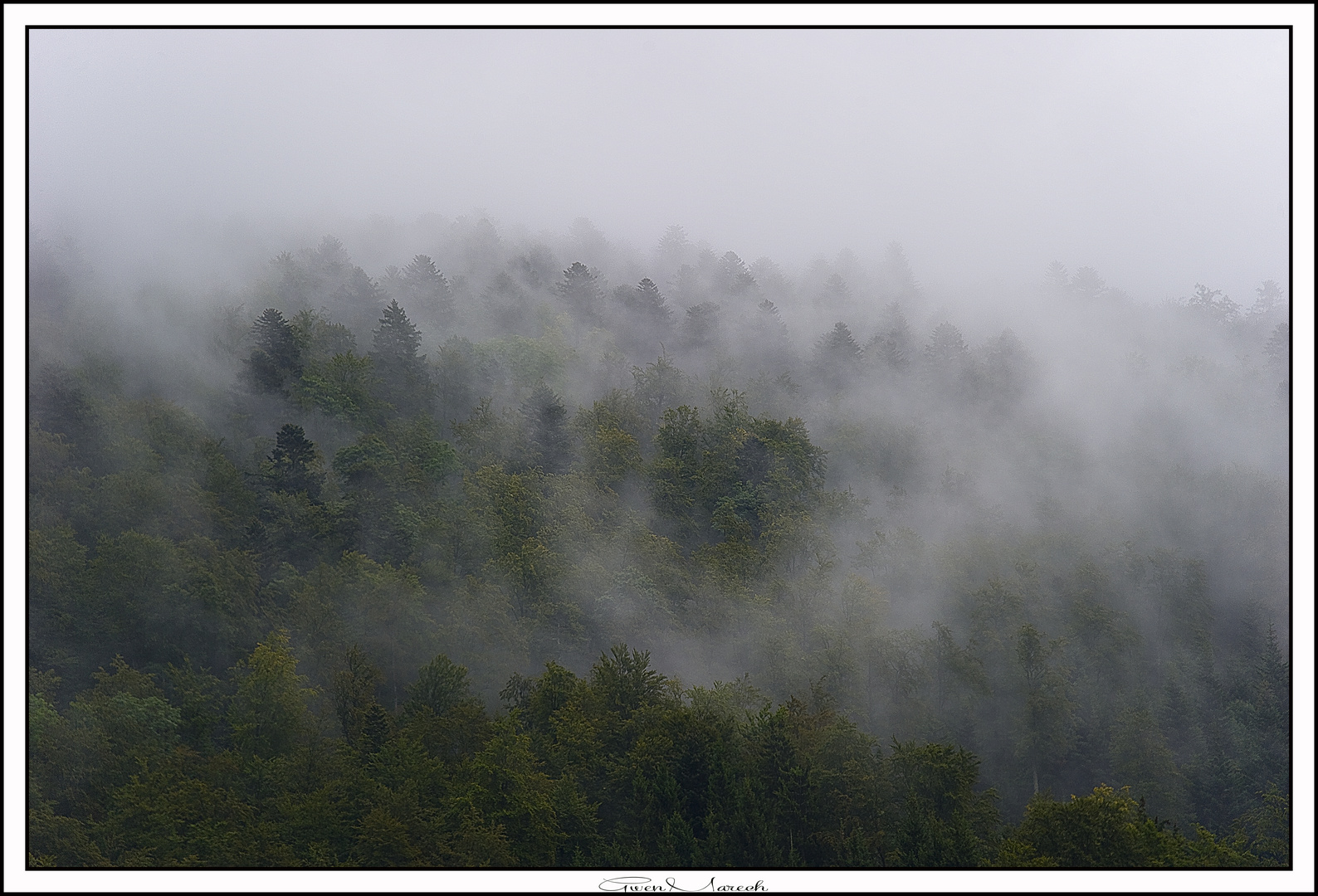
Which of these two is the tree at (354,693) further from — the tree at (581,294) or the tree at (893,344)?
the tree at (893,344)

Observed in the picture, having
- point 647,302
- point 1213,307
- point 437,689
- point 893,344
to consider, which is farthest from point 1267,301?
point 437,689

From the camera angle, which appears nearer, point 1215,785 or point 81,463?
point 81,463

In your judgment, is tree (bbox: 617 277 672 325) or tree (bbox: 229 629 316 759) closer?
tree (bbox: 229 629 316 759)

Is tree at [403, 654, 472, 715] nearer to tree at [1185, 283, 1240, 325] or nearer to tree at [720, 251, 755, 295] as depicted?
tree at [720, 251, 755, 295]

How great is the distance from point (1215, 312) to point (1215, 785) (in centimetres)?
4726

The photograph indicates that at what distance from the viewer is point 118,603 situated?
36.0 metres

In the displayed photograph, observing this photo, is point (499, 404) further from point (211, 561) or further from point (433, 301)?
point (211, 561)

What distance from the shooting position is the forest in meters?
29.8

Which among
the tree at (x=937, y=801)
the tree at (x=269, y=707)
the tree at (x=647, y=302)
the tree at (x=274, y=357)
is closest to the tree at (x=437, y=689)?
the tree at (x=269, y=707)
